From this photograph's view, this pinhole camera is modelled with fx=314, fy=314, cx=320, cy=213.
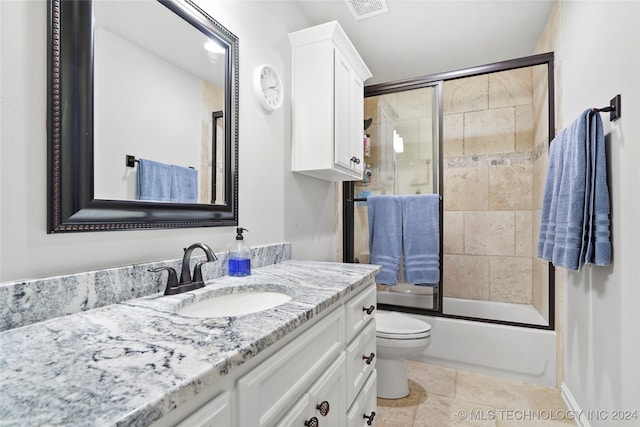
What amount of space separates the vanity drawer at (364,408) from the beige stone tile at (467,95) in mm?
2618

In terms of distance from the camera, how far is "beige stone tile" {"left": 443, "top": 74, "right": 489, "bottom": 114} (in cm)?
296

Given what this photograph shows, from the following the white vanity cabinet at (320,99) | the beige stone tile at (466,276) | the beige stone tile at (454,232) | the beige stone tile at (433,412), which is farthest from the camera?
the beige stone tile at (454,232)

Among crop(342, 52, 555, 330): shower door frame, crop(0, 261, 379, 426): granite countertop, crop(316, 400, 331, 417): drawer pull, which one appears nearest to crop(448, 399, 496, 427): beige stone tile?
crop(342, 52, 555, 330): shower door frame

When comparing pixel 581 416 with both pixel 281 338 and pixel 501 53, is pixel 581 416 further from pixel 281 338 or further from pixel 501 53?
pixel 501 53

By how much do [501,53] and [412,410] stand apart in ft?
9.01

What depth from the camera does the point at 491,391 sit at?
200 centimetres

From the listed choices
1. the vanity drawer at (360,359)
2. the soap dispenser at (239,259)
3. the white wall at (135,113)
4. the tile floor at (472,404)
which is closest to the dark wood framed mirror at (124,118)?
the white wall at (135,113)

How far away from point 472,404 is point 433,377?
0.35m

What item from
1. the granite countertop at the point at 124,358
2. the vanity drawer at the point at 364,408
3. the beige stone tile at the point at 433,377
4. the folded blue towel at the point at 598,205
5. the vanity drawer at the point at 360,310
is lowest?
the beige stone tile at the point at 433,377

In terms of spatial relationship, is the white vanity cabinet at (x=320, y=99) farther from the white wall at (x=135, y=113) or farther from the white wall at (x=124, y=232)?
the white wall at (x=135, y=113)

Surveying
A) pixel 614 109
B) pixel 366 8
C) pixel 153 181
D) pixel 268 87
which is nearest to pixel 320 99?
pixel 268 87

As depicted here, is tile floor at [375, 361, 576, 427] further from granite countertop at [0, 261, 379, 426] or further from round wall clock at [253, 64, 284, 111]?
round wall clock at [253, 64, 284, 111]

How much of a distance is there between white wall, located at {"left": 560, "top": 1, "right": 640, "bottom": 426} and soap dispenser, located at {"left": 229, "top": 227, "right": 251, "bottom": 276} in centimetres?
144

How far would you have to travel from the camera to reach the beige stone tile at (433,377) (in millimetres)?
2020
